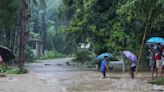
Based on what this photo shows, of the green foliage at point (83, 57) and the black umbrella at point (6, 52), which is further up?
the black umbrella at point (6, 52)

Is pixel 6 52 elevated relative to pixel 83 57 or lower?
elevated

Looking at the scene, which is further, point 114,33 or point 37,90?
point 114,33

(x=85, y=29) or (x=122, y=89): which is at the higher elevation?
(x=85, y=29)

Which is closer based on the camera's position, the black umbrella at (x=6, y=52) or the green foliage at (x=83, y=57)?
the black umbrella at (x=6, y=52)

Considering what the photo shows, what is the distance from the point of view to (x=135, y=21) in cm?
2567

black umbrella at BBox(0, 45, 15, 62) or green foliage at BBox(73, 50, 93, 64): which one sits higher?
black umbrella at BBox(0, 45, 15, 62)

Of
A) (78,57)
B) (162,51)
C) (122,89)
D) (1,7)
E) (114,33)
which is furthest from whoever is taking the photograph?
(78,57)

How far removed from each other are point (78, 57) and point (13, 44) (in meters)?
7.11

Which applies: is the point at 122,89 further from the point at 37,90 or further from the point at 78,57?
the point at 78,57

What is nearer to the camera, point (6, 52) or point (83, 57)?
point (6, 52)

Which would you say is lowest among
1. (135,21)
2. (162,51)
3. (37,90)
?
(37,90)

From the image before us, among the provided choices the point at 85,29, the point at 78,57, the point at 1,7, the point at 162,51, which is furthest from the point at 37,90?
the point at 78,57

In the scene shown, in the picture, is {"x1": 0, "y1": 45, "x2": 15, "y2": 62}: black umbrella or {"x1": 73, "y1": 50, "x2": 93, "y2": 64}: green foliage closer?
{"x1": 0, "y1": 45, "x2": 15, "y2": 62}: black umbrella

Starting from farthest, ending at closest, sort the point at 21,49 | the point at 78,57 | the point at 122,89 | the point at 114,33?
the point at 78,57, the point at 21,49, the point at 114,33, the point at 122,89
